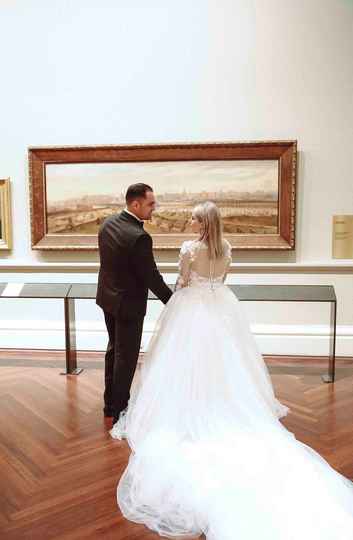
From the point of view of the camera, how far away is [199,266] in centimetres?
388

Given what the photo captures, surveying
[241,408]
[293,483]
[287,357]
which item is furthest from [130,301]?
[287,357]

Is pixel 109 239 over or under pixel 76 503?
over

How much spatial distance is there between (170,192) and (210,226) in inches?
97.9

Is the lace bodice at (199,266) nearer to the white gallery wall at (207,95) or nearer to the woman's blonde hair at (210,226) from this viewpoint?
the woman's blonde hair at (210,226)

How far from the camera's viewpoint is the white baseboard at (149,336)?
6129 millimetres

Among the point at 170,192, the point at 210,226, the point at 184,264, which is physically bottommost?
the point at 184,264

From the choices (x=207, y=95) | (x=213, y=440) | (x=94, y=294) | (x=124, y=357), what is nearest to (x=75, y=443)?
(x=124, y=357)

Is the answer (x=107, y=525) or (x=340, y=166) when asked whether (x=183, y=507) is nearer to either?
(x=107, y=525)

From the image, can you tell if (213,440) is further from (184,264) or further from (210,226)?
(210,226)

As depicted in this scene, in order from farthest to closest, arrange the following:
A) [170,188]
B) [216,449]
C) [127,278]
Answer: [170,188] → [127,278] → [216,449]

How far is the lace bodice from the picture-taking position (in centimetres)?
382

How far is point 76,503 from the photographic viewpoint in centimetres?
289

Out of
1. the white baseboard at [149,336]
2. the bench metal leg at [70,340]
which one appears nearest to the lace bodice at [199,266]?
the bench metal leg at [70,340]

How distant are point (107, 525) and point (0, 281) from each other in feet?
14.6
